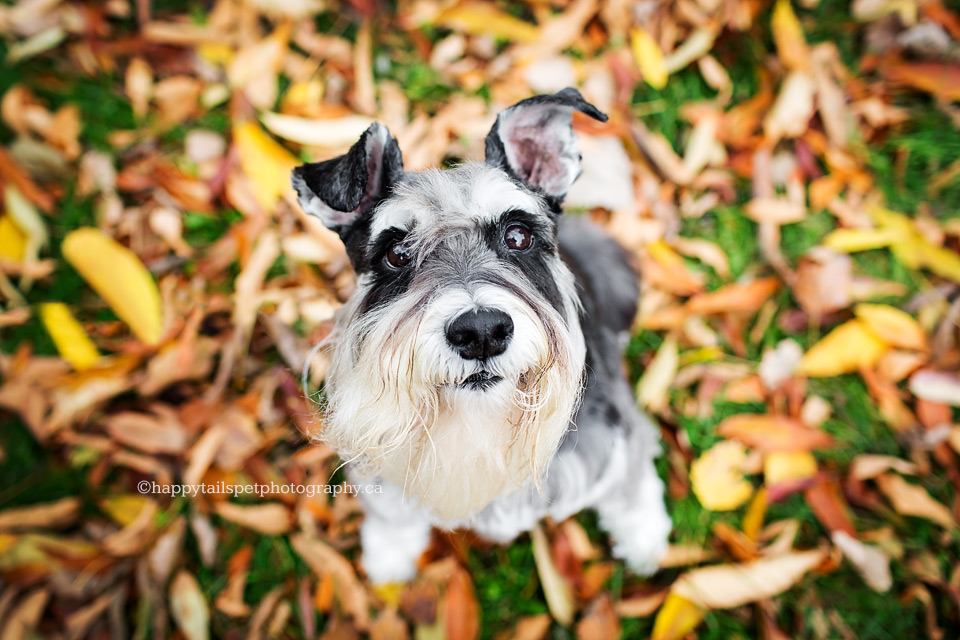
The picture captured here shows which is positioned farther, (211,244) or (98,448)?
(211,244)

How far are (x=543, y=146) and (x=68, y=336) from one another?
2.83 metres

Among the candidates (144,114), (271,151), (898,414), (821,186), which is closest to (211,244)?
(271,151)

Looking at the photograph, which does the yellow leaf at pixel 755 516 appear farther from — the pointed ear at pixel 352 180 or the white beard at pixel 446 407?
the pointed ear at pixel 352 180

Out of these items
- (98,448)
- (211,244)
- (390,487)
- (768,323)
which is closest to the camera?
(390,487)

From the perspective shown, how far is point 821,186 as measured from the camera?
139 inches

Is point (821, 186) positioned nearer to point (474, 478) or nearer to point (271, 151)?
point (474, 478)

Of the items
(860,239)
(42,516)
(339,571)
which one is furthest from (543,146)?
(42,516)

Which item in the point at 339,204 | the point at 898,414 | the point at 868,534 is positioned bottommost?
the point at 868,534

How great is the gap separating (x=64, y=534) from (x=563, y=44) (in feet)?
13.2

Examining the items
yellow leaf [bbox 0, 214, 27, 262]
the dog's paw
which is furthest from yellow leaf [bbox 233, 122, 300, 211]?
the dog's paw

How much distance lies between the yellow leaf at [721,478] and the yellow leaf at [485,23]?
112 inches

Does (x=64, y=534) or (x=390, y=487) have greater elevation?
(x=390, y=487)

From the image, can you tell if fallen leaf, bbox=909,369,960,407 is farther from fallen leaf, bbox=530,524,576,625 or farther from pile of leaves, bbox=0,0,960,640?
fallen leaf, bbox=530,524,576,625

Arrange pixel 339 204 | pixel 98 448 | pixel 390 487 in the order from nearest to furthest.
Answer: pixel 339 204
pixel 390 487
pixel 98 448
